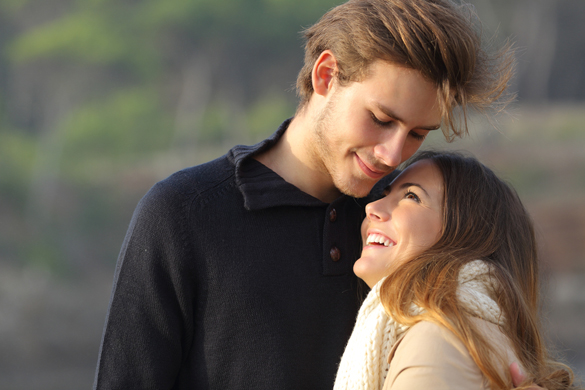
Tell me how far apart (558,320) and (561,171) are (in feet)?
11.0

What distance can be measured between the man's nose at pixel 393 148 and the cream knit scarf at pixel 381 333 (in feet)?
1.14

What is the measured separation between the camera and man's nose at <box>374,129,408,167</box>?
1657mm

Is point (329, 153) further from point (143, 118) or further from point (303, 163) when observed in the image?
point (143, 118)

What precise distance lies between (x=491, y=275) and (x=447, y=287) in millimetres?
161

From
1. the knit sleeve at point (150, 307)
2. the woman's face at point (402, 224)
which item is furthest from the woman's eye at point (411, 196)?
the knit sleeve at point (150, 307)

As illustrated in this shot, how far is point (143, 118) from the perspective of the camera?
453 inches

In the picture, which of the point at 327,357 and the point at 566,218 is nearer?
the point at 327,357

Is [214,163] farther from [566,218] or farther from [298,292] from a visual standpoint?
[566,218]

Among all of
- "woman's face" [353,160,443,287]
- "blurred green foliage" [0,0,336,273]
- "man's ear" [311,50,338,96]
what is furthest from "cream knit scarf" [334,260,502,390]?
"blurred green foliage" [0,0,336,273]

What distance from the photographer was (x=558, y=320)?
9023mm

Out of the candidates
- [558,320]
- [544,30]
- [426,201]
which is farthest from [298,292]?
[544,30]

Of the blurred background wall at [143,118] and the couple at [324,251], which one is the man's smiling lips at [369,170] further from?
the blurred background wall at [143,118]

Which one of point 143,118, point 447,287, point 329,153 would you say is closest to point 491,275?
point 447,287

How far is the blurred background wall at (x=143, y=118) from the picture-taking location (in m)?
10.0
